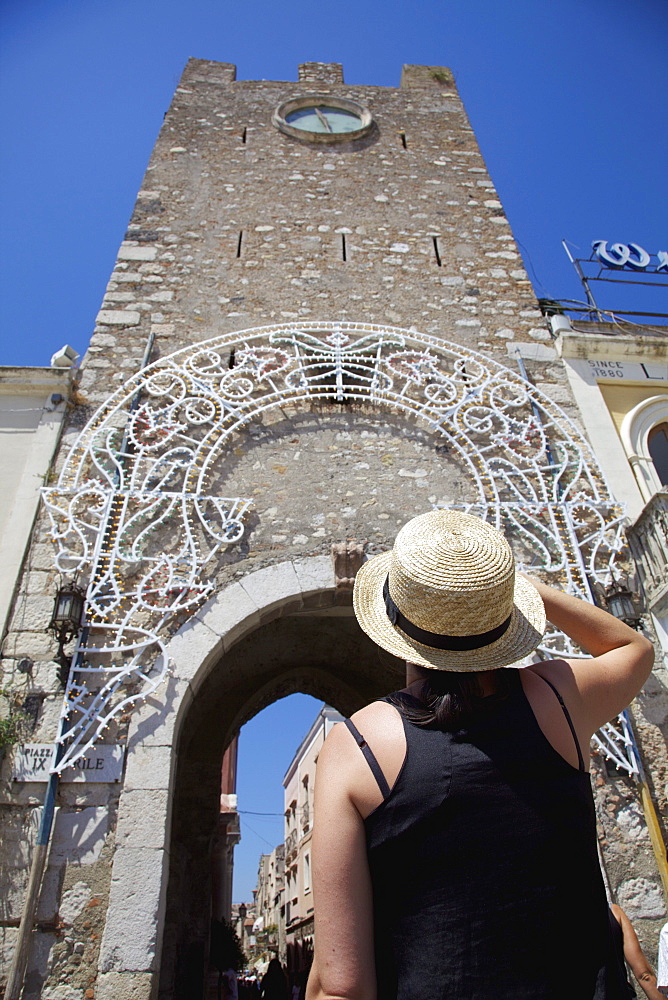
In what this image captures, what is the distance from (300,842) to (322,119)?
1646cm

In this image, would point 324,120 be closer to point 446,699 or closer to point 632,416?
point 632,416

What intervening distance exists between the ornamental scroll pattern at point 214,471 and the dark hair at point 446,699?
9.76ft

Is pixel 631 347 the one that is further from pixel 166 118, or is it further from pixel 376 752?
pixel 166 118

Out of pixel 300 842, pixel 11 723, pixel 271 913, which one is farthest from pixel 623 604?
pixel 271 913

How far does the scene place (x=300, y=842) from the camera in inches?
663

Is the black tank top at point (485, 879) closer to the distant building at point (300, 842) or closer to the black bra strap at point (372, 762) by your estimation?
the black bra strap at point (372, 762)

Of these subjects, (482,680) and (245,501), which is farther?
(245,501)

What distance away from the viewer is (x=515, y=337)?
610cm

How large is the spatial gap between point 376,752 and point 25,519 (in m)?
4.09

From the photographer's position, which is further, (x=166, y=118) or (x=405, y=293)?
(x=166, y=118)

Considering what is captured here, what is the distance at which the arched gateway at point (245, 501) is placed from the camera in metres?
3.84

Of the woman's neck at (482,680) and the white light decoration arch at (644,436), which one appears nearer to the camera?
the woman's neck at (482,680)

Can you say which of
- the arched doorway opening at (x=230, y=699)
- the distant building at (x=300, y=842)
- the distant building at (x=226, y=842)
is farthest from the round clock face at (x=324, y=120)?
the distant building at (x=300, y=842)

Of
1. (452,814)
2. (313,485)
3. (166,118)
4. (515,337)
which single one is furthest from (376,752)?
(166,118)
